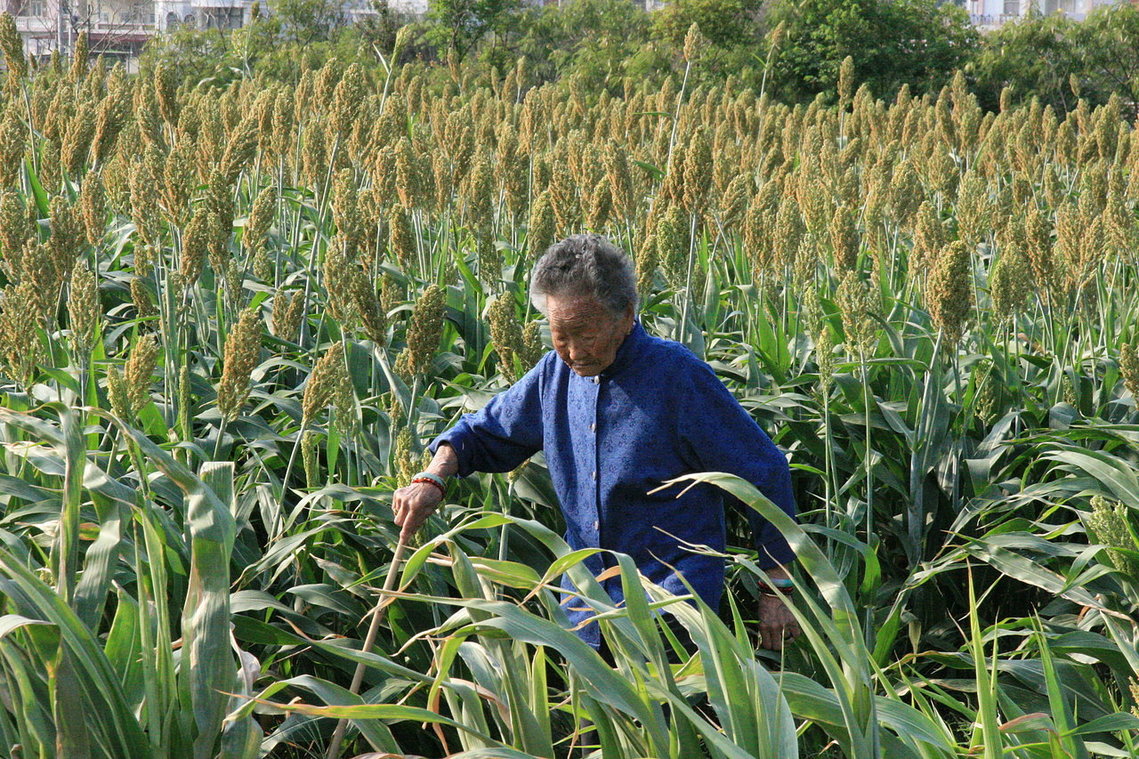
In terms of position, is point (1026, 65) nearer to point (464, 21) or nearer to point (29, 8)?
point (464, 21)

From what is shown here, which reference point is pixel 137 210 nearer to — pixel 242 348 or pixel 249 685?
pixel 242 348

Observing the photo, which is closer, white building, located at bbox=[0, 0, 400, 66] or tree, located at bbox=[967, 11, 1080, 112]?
white building, located at bbox=[0, 0, 400, 66]

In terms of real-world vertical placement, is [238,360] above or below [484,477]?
above

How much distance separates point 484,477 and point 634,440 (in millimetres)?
705

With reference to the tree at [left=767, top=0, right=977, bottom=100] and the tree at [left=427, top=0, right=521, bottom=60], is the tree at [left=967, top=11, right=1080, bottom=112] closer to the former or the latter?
the tree at [left=767, top=0, right=977, bottom=100]

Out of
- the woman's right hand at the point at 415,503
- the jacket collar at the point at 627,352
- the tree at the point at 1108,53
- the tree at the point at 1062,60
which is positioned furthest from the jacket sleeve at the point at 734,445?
the tree at the point at 1108,53

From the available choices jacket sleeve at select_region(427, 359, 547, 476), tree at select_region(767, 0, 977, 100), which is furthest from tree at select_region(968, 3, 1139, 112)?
jacket sleeve at select_region(427, 359, 547, 476)

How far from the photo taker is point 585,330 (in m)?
2.39

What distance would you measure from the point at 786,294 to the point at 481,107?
4400mm

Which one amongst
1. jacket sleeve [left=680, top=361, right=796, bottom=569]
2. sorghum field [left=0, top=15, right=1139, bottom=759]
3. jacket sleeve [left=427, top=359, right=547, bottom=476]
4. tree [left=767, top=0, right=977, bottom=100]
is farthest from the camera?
tree [left=767, top=0, right=977, bottom=100]

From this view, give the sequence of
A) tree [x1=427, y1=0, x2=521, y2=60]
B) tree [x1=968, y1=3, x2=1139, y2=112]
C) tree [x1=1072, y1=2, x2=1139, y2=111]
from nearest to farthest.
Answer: tree [x1=427, y1=0, x2=521, y2=60] < tree [x1=968, y1=3, x2=1139, y2=112] < tree [x1=1072, y1=2, x2=1139, y2=111]

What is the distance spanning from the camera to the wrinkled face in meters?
2.38

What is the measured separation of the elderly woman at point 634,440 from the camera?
2.41 meters

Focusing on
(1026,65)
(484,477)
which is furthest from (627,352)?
(1026,65)
